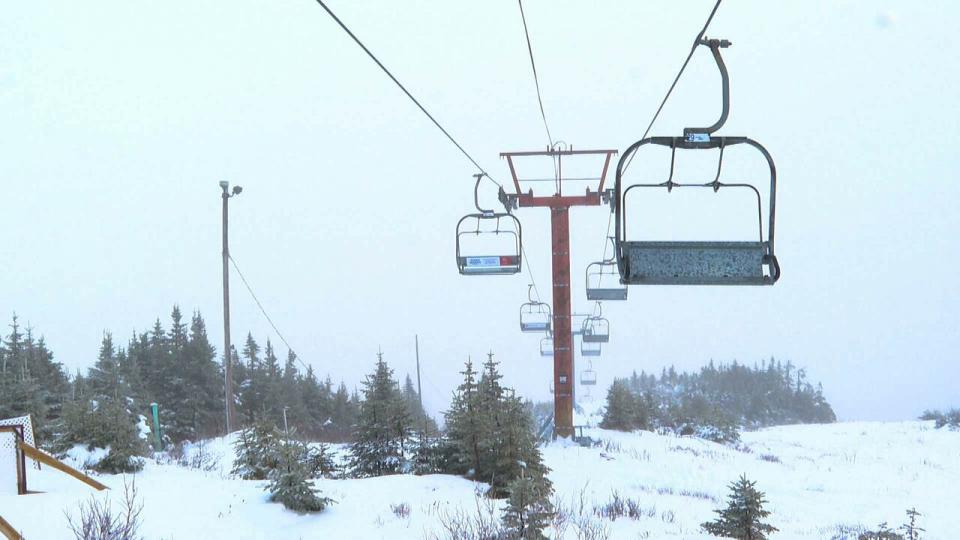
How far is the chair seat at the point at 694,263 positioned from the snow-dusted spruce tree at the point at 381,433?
9.14 metres

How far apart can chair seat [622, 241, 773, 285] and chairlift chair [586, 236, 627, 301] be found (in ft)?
39.6

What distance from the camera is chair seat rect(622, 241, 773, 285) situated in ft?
15.2

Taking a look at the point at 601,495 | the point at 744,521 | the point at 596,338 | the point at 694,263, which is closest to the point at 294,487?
the point at 744,521

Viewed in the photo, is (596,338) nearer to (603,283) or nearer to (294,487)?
(603,283)

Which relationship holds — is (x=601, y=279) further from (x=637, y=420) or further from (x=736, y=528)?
(x=637, y=420)

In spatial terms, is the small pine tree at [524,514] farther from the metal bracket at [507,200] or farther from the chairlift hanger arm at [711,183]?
the metal bracket at [507,200]

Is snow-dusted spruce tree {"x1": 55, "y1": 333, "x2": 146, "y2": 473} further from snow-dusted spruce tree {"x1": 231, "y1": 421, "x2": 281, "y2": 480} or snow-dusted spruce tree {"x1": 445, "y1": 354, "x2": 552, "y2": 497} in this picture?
snow-dusted spruce tree {"x1": 445, "y1": 354, "x2": 552, "y2": 497}

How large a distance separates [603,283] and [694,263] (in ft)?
41.7

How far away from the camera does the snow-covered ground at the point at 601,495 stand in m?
8.15

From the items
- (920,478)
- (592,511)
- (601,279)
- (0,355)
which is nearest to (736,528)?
(592,511)

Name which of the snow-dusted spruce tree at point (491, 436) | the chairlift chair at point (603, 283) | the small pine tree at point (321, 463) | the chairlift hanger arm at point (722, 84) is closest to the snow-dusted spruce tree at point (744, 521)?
the snow-dusted spruce tree at point (491, 436)

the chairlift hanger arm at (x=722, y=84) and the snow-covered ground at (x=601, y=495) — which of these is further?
the snow-covered ground at (x=601, y=495)

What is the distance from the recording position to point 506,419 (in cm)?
1080

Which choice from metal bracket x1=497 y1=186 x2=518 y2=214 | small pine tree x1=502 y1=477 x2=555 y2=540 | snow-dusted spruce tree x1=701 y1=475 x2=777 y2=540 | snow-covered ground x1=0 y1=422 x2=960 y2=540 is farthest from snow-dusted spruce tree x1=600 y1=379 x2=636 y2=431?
small pine tree x1=502 y1=477 x2=555 y2=540
